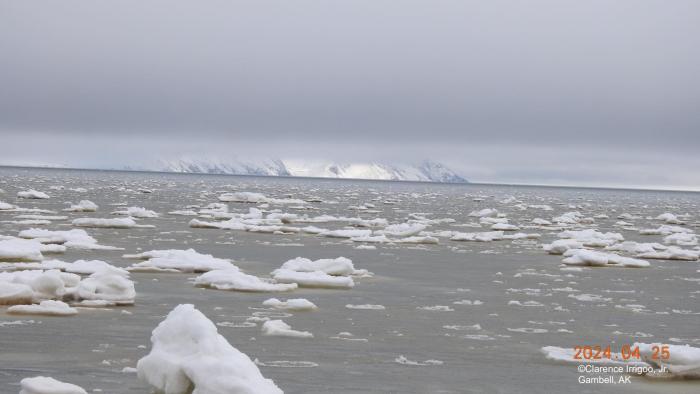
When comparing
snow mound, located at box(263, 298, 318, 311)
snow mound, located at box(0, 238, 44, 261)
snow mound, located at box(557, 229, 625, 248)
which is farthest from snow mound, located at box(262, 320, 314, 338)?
snow mound, located at box(557, 229, 625, 248)

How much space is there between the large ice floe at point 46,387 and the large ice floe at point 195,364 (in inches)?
21.8

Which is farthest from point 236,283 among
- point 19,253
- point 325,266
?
point 19,253

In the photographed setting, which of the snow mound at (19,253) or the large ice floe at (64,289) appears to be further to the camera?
the snow mound at (19,253)

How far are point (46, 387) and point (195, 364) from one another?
101 cm

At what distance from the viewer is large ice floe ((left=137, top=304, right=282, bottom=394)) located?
6.14 metres

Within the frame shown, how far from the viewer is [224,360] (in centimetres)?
641

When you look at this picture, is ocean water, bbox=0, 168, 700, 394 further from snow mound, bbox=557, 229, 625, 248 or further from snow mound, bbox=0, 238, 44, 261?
snow mound, bbox=557, 229, 625, 248

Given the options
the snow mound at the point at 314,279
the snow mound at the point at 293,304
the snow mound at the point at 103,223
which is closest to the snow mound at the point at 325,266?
the snow mound at the point at 314,279

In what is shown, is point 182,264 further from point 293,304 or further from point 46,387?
point 46,387

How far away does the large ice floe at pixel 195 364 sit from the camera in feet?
20.1

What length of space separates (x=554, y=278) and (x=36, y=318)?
9.48m

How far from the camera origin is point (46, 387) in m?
6.20

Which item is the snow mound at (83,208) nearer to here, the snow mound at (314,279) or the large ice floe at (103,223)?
the large ice floe at (103,223)

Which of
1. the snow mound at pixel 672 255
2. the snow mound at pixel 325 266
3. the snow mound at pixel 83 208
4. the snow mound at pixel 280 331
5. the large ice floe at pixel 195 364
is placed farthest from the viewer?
the snow mound at pixel 83 208
